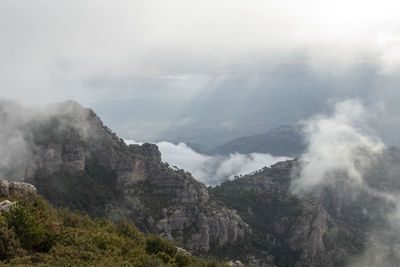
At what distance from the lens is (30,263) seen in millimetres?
43875

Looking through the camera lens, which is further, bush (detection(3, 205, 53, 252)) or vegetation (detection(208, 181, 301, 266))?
vegetation (detection(208, 181, 301, 266))

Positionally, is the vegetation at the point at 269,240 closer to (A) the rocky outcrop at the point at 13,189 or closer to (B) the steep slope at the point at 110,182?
(B) the steep slope at the point at 110,182

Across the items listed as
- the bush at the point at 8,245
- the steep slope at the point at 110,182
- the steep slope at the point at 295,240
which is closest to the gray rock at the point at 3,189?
the bush at the point at 8,245

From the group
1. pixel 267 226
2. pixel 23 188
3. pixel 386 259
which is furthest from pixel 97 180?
pixel 386 259

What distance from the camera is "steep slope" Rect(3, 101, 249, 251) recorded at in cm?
14288

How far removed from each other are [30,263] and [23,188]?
122 feet

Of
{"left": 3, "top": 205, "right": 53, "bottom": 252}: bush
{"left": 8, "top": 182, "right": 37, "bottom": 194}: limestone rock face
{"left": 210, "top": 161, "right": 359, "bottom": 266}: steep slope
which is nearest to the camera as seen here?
{"left": 3, "top": 205, "right": 53, "bottom": 252}: bush

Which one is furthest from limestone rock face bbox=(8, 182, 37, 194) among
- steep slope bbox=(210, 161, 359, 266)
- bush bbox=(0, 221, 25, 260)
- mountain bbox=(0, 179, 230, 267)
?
steep slope bbox=(210, 161, 359, 266)

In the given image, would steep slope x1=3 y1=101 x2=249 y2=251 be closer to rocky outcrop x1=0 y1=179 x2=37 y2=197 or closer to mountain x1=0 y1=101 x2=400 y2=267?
mountain x1=0 y1=101 x2=400 y2=267

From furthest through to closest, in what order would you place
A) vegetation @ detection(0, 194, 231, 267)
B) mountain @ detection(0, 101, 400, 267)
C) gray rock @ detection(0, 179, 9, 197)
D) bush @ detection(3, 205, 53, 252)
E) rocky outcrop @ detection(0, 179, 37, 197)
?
1. mountain @ detection(0, 101, 400, 267)
2. rocky outcrop @ detection(0, 179, 37, 197)
3. gray rock @ detection(0, 179, 9, 197)
4. bush @ detection(3, 205, 53, 252)
5. vegetation @ detection(0, 194, 231, 267)

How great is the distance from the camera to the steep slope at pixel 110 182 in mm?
142875

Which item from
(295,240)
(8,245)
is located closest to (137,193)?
(295,240)

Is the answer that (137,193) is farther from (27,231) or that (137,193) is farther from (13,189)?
(27,231)

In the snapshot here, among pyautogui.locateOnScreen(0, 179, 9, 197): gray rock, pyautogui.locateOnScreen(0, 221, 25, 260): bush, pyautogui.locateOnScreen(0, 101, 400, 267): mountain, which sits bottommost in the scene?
pyautogui.locateOnScreen(0, 221, 25, 260): bush
